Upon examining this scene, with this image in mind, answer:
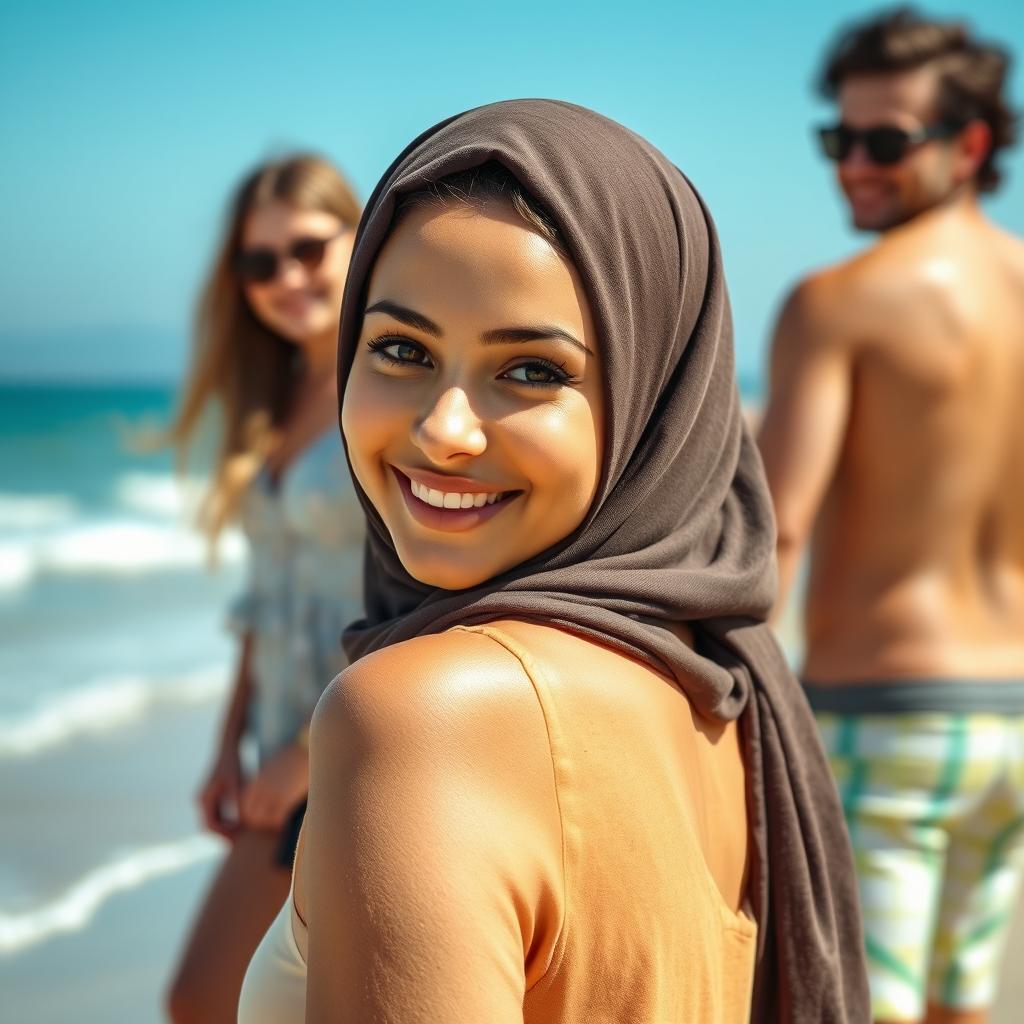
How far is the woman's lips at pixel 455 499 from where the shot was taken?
4.48 feet

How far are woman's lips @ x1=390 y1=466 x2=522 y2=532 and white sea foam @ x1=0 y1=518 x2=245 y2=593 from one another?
1160 centimetres

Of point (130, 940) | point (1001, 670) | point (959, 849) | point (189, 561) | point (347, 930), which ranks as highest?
point (347, 930)

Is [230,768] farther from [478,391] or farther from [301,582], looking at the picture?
[478,391]

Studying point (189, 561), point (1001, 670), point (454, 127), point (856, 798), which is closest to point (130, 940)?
point (856, 798)

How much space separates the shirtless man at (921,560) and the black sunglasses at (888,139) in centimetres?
24

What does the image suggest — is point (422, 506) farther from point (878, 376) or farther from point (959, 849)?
point (959, 849)

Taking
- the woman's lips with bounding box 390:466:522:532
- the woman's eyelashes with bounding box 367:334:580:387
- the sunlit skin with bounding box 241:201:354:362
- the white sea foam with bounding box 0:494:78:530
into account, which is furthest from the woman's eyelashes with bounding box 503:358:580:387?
the white sea foam with bounding box 0:494:78:530

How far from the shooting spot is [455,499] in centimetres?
138

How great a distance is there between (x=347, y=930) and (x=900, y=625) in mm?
1949

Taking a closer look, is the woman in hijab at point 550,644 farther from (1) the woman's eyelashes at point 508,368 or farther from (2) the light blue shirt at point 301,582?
(2) the light blue shirt at point 301,582

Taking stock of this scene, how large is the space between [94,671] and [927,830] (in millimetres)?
7215

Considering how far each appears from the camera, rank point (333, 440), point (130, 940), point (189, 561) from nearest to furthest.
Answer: point (333, 440)
point (130, 940)
point (189, 561)

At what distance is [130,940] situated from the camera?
15.6 feet

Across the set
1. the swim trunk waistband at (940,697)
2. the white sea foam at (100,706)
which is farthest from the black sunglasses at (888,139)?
the white sea foam at (100,706)
